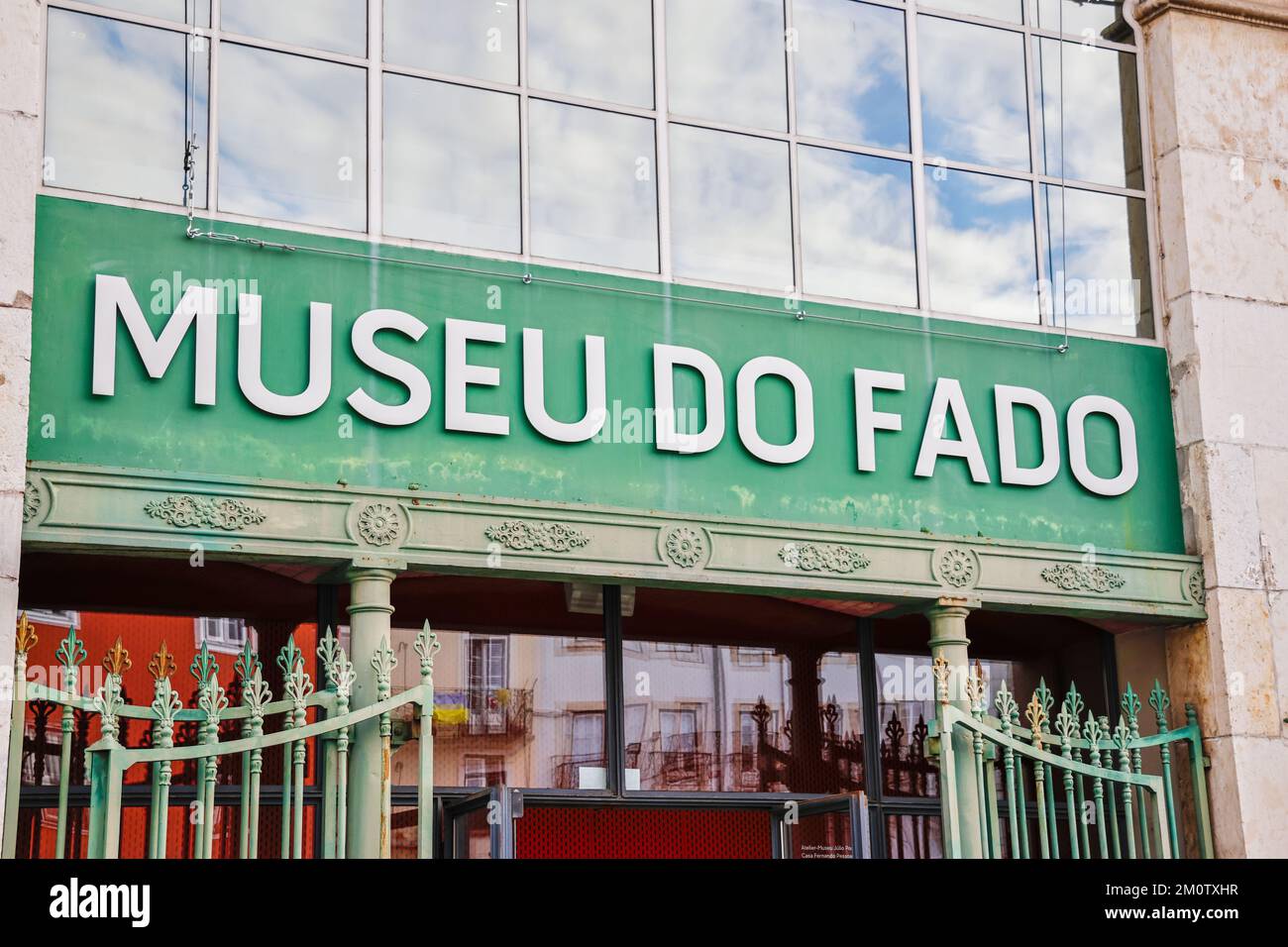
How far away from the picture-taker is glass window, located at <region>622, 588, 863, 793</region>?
1120cm

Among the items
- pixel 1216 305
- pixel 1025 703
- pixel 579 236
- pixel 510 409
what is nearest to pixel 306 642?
pixel 510 409

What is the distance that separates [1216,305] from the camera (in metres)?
12.4

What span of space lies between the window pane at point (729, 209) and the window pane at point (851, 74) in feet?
1.47

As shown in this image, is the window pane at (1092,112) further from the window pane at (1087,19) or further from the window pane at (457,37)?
the window pane at (457,37)

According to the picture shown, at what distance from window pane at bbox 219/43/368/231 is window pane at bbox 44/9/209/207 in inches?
7.3

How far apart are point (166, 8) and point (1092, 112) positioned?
617cm

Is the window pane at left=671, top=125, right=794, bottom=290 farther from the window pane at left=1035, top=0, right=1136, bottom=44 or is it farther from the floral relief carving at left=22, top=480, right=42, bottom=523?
the floral relief carving at left=22, top=480, right=42, bottom=523

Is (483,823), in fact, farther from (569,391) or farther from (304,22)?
(304,22)

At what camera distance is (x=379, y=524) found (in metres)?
10.2

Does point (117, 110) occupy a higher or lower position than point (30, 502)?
higher

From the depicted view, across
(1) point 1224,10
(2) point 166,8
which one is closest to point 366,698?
(2) point 166,8

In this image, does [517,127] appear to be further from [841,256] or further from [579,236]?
[841,256]
